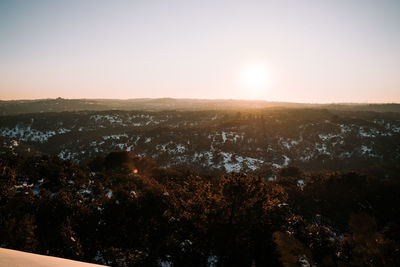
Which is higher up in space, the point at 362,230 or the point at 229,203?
the point at 362,230

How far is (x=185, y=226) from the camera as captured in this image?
1008 cm

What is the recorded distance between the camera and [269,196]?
910cm

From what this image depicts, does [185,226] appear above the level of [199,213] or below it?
below

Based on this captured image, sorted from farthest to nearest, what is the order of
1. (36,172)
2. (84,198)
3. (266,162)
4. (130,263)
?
(266,162) < (36,172) < (84,198) < (130,263)

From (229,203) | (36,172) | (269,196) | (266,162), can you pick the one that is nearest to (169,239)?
(229,203)

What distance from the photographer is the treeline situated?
16.7 feet

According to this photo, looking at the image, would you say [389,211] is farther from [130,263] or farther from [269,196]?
[130,263]

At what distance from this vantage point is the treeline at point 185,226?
5098 millimetres

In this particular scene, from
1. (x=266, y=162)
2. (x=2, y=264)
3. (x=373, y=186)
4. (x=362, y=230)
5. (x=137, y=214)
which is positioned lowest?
(x=266, y=162)

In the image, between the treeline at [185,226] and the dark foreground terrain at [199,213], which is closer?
the treeline at [185,226]

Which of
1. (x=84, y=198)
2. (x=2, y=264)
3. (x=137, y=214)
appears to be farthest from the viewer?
(x=84, y=198)

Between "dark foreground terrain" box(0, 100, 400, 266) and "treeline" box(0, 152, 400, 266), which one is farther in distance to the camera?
"dark foreground terrain" box(0, 100, 400, 266)

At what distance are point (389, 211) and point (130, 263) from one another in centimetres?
2343

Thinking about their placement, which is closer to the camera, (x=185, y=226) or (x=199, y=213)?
(x=199, y=213)
